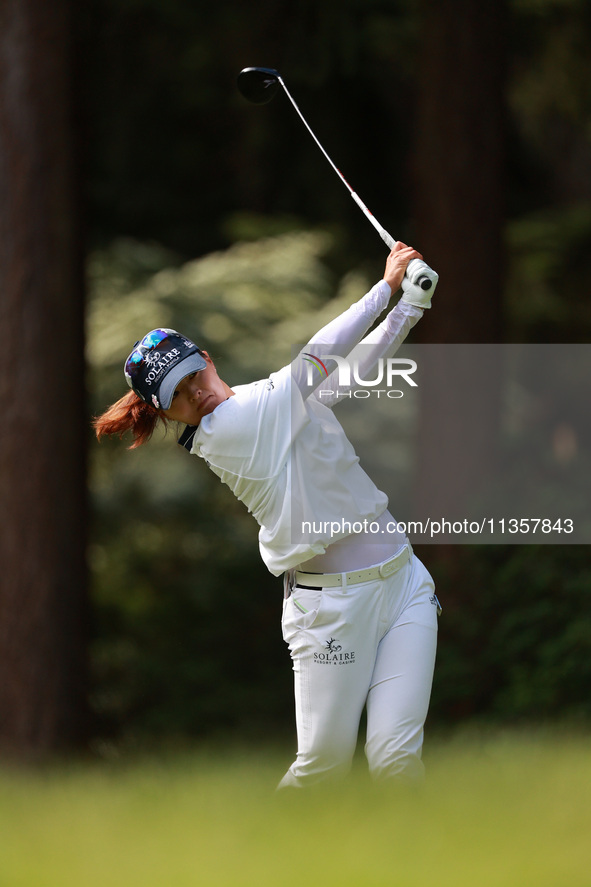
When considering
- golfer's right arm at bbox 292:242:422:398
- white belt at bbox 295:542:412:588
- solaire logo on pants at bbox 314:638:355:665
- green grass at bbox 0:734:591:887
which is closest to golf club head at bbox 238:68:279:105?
golfer's right arm at bbox 292:242:422:398

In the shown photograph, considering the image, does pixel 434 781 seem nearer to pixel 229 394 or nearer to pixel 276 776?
pixel 276 776

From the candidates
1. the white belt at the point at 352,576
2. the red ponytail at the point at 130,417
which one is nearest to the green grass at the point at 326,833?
the white belt at the point at 352,576

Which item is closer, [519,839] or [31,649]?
[519,839]

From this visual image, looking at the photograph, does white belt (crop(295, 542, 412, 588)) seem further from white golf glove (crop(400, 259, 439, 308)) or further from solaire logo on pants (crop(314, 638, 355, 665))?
white golf glove (crop(400, 259, 439, 308))

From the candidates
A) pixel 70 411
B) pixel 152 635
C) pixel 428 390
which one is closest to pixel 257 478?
pixel 70 411

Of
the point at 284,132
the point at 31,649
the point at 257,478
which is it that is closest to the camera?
the point at 257,478

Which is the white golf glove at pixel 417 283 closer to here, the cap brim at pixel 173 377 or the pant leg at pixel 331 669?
the cap brim at pixel 173 377

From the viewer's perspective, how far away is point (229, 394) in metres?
4.18

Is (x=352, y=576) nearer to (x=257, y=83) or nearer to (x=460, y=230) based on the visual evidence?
(x=257, y=83)

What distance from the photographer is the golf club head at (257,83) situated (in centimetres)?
498

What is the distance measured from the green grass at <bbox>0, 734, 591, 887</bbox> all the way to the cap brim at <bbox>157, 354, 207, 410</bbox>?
133 centimetres

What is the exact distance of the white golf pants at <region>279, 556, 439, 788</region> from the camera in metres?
3.99

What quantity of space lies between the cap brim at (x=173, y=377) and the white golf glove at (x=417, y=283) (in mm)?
817

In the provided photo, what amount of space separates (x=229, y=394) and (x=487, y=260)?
4743 millimetres
